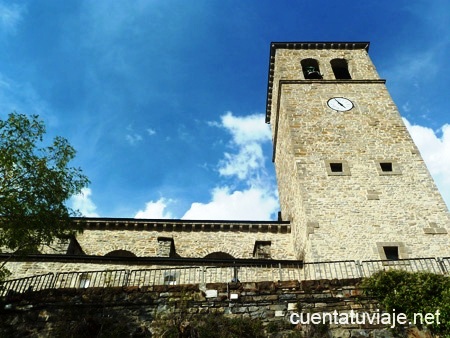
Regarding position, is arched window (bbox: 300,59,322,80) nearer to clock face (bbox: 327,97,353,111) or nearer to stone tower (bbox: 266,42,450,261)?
stone tower (bbox: 266,42,450,261)

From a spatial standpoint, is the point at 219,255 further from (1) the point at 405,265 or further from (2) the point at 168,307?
(1) the point at 405,265

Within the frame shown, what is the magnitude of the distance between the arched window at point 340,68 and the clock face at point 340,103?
13.3 ft

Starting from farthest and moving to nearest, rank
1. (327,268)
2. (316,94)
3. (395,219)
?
(316,94) < (395,219) < (327,268)

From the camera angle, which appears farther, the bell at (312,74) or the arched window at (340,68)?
the arched window at (340,68)

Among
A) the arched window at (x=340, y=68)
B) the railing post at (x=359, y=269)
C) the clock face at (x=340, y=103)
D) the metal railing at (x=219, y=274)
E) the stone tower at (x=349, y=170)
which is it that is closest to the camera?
the railing post at (x=359, y=269)

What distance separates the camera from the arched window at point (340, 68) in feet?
78.1

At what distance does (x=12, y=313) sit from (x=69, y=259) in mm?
4754

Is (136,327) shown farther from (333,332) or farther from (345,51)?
(345,51)

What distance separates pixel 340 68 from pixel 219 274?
16288 mm

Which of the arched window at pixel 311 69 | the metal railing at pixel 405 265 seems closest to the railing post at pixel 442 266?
the metal railing at pixel 405 265

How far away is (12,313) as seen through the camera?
34.6 feet

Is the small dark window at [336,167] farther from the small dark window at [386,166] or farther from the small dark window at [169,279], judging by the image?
the small dark window at [169,279]

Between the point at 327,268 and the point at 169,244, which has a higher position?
the point at 169,244

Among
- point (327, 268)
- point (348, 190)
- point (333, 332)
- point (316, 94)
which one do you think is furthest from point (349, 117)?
point (333, 332)
